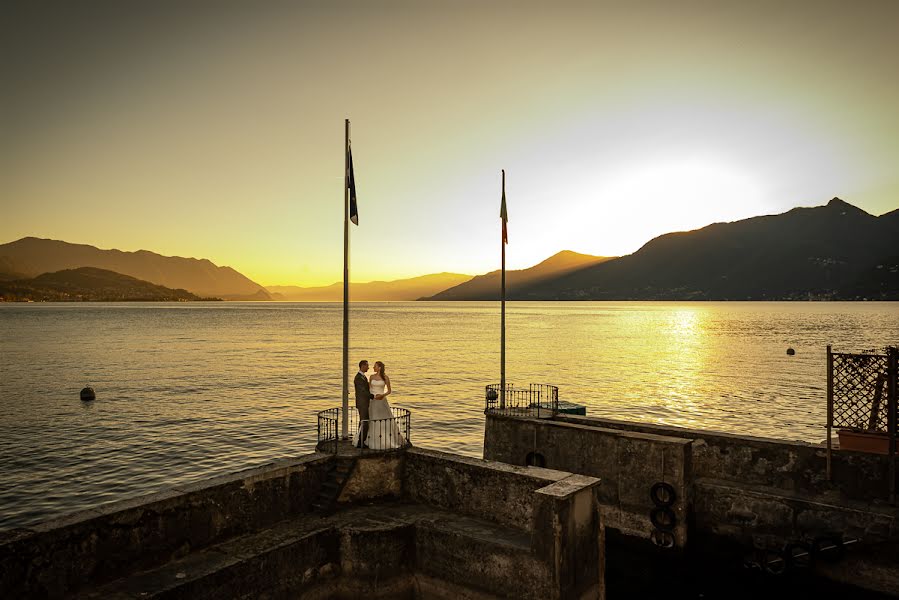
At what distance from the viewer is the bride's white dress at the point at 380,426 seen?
12.4m

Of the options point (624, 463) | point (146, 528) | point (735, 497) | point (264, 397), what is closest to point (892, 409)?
point (735, 497)

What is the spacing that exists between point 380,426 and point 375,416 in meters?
0.28

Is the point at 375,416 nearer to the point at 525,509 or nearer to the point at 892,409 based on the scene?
the point at 525,509

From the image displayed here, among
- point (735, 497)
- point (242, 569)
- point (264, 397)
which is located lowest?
point (264, 397)

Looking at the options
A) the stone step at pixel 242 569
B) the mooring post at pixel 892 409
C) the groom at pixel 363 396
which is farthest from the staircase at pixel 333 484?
the mooring post at pixel 892 409

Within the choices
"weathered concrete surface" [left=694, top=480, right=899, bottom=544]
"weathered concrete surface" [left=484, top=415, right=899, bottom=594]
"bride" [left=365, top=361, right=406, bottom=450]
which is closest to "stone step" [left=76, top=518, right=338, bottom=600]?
"bride" [left=365, top=361, right=406, bottom=450]

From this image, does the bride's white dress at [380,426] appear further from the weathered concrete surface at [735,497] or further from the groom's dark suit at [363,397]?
the weathered concrete surface at [735,497]

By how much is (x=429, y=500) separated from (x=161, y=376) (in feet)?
159

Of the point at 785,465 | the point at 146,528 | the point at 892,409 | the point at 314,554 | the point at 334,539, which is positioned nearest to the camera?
the point at 146,528

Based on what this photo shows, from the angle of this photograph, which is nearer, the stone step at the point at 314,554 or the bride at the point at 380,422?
the stone step at the point at 314,554

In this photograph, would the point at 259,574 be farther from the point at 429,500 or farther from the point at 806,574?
the point at 806,574

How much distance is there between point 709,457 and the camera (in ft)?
48.5

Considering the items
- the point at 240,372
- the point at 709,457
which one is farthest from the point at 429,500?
the point at 240,372

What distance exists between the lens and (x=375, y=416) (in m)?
12.6
